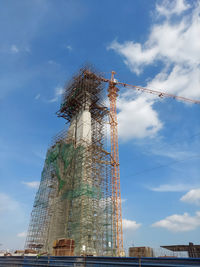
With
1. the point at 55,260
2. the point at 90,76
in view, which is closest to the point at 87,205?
the point at 55,260

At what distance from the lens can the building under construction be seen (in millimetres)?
31750

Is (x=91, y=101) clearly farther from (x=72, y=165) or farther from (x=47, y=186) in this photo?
(x=47, y=186)

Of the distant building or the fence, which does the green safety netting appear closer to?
the fence

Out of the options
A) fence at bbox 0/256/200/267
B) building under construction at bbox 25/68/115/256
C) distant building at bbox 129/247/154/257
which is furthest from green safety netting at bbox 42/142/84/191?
distant building at bbox 129/247/154/257

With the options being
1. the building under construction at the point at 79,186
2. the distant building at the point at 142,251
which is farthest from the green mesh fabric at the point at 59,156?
the distant building at the point at 142,251

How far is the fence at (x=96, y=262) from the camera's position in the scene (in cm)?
1206

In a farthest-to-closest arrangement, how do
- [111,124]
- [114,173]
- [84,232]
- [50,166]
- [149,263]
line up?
[111,124], [114,173], [50,166], [84,232], [149,263]

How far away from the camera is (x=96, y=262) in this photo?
1596 cm

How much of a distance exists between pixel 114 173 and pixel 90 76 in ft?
73.1

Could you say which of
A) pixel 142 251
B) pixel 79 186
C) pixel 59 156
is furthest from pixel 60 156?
pixel 142 251

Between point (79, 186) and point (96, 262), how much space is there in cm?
1888

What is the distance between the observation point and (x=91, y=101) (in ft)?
157

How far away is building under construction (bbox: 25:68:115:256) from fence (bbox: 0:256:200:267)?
16.5 ft

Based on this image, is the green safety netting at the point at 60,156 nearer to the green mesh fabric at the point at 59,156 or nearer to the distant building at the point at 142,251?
the green mesh fabric at the point at 59,156
